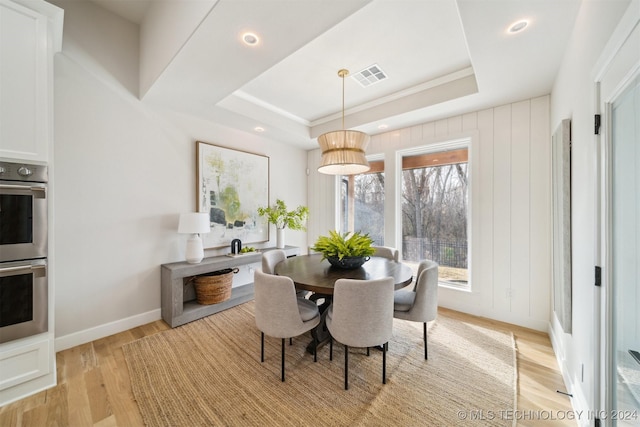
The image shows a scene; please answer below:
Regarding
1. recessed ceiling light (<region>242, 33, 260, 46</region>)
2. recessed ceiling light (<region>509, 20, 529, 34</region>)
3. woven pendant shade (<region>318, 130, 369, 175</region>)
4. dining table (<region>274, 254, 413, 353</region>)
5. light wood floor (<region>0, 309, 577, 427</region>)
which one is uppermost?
recessed ceiling light (<region>242, 33, 260, 46</region>)

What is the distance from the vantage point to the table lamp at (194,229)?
2.91 m

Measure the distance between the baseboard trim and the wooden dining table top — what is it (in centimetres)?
182

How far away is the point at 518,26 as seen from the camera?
1668mm

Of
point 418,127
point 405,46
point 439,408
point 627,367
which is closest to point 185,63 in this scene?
point 405,46

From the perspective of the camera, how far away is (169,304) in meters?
2.78

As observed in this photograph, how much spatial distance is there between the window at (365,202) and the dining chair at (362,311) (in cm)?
237

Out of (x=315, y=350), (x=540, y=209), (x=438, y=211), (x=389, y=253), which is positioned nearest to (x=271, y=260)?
(x=315, y=350)

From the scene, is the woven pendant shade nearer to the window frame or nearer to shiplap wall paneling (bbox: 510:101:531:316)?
A: the window frame

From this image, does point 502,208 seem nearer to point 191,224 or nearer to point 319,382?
point 319,382

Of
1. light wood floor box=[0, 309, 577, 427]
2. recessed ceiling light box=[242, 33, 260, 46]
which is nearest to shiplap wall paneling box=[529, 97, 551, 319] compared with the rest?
light wood floor box=[0, 309, 577, 427]

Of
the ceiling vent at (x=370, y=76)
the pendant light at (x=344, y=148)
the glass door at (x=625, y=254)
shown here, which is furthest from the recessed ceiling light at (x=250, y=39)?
the glass door at (x=625, y=254)

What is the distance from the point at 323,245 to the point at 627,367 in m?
1.96

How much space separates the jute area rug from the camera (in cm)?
156

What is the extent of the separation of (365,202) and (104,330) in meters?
3.90
